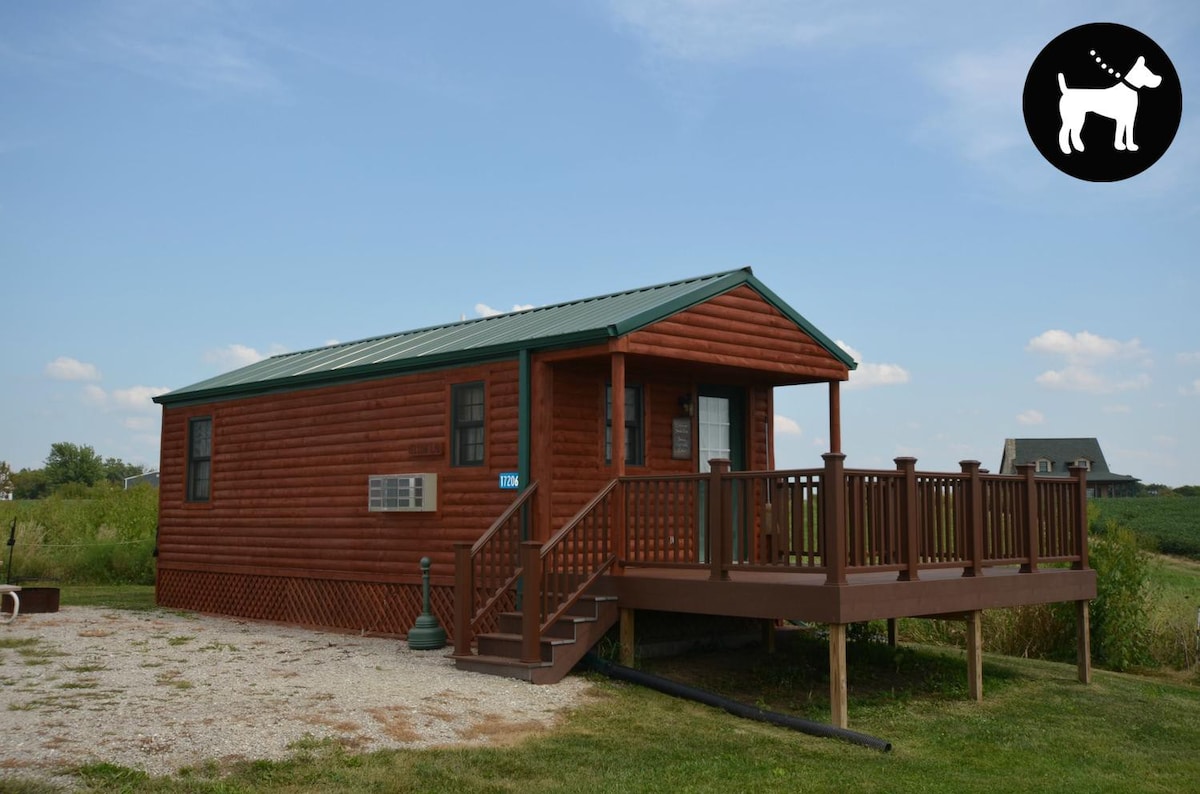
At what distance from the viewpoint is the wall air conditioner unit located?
13.3 metres

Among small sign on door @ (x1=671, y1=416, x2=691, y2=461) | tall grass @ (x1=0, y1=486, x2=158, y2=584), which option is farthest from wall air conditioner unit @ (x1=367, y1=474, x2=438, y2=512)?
tall grass @ (x1=0, y1=486, x2=158, y2=584)

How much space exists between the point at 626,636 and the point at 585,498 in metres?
1.86

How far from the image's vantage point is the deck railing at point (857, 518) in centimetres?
982

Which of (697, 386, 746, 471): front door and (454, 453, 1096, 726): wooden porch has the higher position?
(697, 386, 746, 471): front door

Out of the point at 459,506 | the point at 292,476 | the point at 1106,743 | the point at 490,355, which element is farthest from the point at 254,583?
the point at 1106,743

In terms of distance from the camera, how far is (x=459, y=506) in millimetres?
13023

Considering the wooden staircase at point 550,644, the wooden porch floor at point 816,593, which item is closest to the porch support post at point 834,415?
the wooden porch floor at point 816,593

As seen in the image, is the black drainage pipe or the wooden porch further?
the wooden porch

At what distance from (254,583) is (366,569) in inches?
112

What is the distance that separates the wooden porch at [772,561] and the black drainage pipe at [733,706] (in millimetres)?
340

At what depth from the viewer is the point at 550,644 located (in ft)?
35.1

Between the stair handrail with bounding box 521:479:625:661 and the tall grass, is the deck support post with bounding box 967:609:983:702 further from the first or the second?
the tall grass

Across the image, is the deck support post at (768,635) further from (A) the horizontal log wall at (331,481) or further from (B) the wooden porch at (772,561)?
(A) the horizontal log wall at (331,481)

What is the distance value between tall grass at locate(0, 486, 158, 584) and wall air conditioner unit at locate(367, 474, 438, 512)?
37.5 ft
